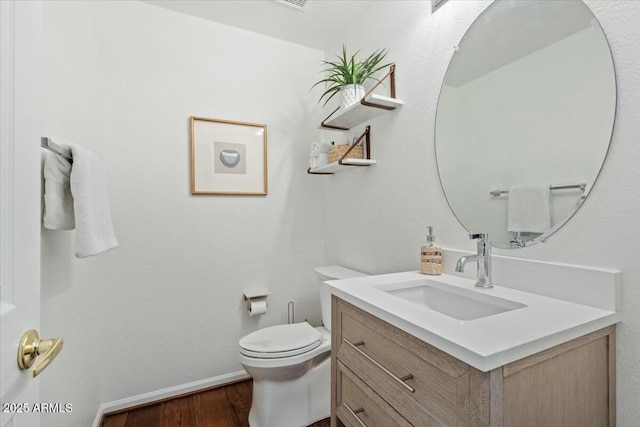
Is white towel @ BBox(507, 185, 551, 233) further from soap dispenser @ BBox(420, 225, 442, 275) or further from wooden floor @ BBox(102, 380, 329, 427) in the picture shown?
wooden floor @ BBox(102, 380, 329, 427)

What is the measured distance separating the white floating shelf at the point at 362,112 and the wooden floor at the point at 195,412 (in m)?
1.77

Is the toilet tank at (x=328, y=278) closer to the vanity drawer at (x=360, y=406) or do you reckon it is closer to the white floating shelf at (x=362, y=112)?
the vanity drawer at (x=360, y=406)

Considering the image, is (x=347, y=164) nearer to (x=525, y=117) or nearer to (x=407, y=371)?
(x=525, y=117)

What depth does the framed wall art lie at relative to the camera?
1.93 m

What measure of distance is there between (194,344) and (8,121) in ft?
5.83

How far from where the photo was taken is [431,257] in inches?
49.7

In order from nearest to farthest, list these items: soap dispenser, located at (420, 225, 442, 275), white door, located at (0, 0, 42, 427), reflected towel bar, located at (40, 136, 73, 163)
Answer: white door, located at (0, 0, 42, 427) → reflected towel bar, located at (40, 136, 73, 163) → soap dispenser, located at (420, 225, 442, 275)

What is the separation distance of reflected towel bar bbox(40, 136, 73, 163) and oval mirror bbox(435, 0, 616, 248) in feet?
4.76

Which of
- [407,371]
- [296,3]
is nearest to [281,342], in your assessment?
[407,371]

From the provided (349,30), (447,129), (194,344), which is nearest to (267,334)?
(194,344)

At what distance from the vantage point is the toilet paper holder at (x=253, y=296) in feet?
6.63

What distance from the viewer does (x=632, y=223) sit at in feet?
2.56

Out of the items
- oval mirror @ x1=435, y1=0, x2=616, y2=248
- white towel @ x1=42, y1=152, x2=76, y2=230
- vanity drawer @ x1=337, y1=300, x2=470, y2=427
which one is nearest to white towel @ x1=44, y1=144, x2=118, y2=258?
white towel @ x1=42, y1=152, x2=76, y2=230

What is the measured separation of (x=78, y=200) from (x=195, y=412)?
142 cm
